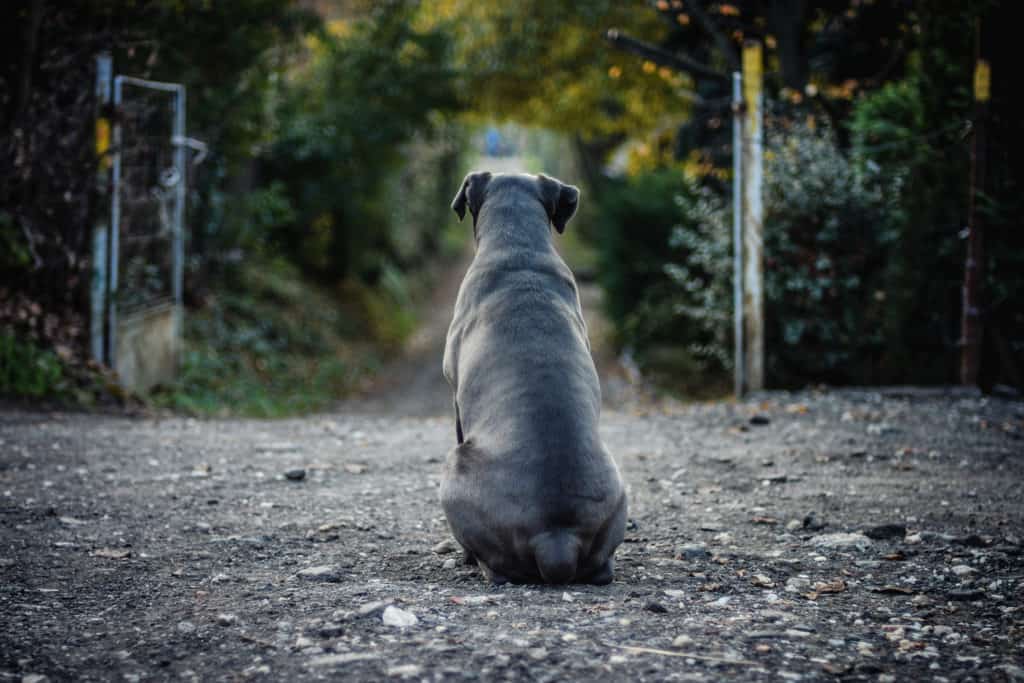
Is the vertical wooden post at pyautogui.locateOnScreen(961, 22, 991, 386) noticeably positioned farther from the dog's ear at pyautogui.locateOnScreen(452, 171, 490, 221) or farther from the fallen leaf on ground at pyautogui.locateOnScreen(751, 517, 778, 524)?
the dog's ear at pyautogui.locateOnScreen(452, 171, 490, 221)

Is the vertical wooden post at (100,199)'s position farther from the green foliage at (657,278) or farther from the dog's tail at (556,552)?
the dog's tail at (556,552)

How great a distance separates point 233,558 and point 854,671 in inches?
117

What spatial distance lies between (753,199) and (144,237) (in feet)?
21.7

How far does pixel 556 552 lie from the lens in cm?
443

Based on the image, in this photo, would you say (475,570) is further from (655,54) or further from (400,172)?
(400,172)

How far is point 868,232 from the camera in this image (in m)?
11.4

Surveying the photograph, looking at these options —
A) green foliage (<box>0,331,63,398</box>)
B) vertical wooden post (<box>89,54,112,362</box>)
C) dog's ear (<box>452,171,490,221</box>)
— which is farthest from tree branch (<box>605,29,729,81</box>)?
green foliage (<box>0,331,63,398</box>)

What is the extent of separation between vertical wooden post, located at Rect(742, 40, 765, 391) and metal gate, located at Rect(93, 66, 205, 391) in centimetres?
615

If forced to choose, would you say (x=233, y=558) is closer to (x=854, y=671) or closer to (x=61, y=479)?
(x=61, y=479)

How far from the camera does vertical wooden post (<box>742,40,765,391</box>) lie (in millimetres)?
10539

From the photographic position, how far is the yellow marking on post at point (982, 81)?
9.42 metres

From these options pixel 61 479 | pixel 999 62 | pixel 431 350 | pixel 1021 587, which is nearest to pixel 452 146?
pixel 431 350

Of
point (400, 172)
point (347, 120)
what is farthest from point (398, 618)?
point (400, 172)

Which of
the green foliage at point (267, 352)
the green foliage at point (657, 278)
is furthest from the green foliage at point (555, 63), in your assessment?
the green foliage at point (267, 352)
